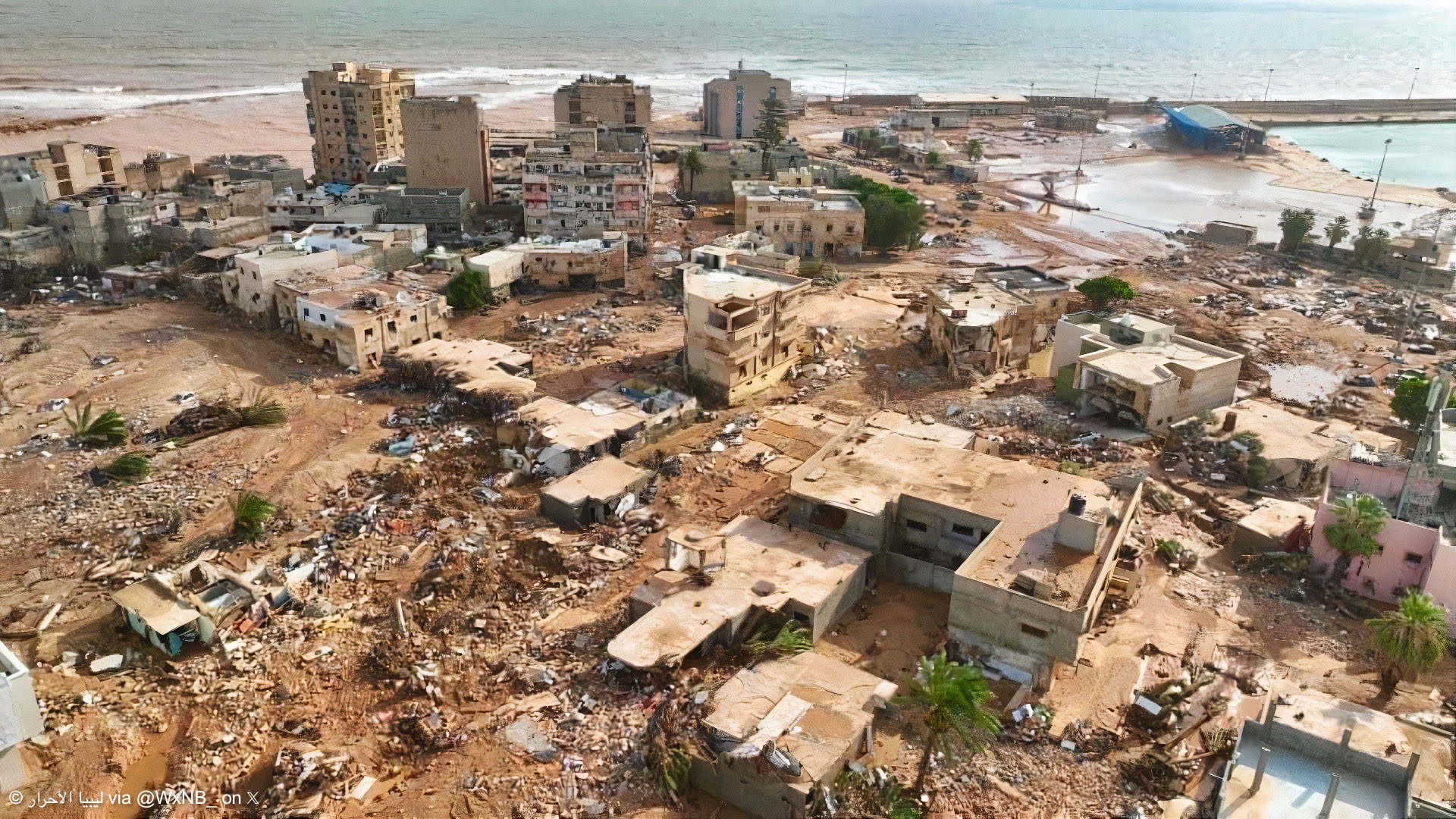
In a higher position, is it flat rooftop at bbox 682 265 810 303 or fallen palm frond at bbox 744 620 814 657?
flat rooftop at bbox 682 265 810 303

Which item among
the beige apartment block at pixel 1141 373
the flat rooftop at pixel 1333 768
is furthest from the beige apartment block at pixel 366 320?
the flat rooftop at pixel 1333 768

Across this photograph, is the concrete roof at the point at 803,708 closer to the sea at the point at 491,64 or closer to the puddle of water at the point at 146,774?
the puddle of water at the point at 146,774

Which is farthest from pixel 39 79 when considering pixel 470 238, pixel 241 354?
pixel 241 354

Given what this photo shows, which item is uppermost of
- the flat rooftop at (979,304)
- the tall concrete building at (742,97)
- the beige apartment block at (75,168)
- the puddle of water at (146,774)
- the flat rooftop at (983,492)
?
the tall concrete building at (742,97)

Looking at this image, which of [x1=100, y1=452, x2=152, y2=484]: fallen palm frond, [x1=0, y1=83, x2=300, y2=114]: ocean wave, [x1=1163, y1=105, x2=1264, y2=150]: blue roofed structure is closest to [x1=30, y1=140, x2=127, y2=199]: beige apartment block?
[x1=100, y1=452, x2=152, y2=484]: fallen palm frond

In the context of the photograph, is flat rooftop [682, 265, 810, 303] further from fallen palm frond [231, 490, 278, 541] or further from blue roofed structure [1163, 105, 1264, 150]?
blue roofed structure [1163, 105, 1264, 150]

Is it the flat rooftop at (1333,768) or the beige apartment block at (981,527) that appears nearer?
the flat rooftop at (1333,768)
